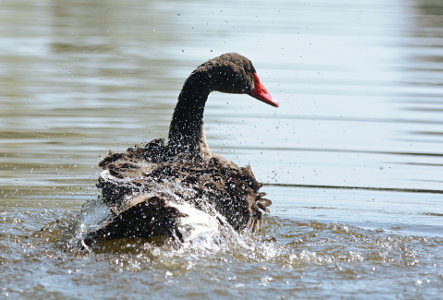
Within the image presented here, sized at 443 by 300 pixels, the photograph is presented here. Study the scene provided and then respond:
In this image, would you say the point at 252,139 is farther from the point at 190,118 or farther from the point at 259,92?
the point at 190,118

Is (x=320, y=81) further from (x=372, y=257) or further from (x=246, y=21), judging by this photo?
(x=372, y=257)

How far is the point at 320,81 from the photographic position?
44.5ft

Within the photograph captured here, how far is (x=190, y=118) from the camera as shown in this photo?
750 centimetres

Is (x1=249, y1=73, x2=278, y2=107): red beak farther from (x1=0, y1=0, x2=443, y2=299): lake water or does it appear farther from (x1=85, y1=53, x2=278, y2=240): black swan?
(x1=0, y1=0, x2=443, y2=299): lake water

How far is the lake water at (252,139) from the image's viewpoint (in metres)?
5.63

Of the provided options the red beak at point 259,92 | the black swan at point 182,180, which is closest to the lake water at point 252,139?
the black swan at point 182,180

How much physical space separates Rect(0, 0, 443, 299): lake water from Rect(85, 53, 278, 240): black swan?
0.25 m

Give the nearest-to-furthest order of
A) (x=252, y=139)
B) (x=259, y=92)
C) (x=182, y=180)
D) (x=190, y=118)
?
(x=182, y=180) < (x=190, y=118) < (x=259, y=92) < (x=252, y=139)

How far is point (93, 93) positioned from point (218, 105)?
197 cm

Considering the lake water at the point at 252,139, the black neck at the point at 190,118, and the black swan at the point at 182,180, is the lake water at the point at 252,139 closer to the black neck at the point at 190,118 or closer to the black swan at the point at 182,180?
the black swan at the point at 182,180

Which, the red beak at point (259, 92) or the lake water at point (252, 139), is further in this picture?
the red beak at point (259, 92)

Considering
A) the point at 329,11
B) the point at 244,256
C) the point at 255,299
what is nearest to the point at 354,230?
the point at 244,256

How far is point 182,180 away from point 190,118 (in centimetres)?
140

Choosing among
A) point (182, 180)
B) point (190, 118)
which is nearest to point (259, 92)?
point (190, 118)
